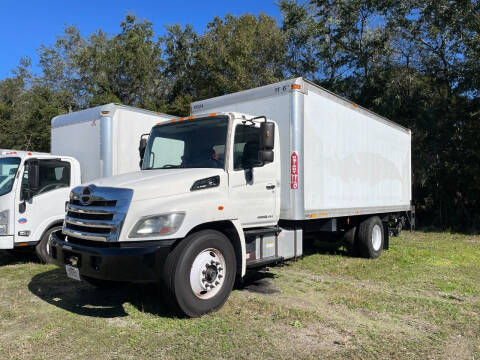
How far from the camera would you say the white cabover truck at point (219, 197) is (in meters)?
4.53

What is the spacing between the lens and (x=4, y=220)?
7219 millimetres

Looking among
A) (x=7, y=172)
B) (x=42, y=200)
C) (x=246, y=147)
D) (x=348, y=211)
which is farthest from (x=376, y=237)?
(x=7, y=172)

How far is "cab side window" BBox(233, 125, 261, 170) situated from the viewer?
18.1ft

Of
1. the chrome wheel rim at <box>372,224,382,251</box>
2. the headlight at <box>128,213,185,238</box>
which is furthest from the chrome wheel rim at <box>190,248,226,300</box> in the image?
the chrome wheel rim at <box>372,224,382,251</box>

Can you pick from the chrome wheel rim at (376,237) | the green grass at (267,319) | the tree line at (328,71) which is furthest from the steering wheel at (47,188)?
the tree line at (328,71)

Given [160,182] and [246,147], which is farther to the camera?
[246,147]

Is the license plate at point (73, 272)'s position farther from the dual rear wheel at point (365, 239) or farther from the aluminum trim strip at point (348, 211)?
the dual rear wheel at point (365, 239)

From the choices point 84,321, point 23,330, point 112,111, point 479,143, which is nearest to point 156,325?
point 84,321

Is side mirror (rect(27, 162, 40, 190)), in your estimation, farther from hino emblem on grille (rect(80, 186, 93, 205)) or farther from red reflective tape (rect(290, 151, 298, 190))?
red reflective tape (rect(290, 151, 298, 190))

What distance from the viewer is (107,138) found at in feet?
26.7

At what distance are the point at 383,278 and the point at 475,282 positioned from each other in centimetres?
153

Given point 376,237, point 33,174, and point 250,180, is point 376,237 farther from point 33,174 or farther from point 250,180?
point 33,174

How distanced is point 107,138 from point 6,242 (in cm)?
265

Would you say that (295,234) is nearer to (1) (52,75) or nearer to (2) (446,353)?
(2) (446,353)
